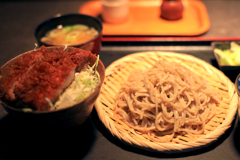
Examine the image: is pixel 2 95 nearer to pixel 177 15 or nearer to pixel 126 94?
pixel 126 94

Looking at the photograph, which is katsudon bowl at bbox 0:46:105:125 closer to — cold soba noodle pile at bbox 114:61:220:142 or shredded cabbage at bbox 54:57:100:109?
shredded cabbage at bbox 54:57:100:109

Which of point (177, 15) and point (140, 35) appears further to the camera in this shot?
point (177, 15)

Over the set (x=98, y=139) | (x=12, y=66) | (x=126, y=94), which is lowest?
(x=98, y=139)

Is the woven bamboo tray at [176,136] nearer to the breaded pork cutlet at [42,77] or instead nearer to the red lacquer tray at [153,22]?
the breaded pork cutlet at [42,77]

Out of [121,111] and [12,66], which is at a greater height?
[12,66]

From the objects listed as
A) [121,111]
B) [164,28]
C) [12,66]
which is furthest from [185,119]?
[164,28]

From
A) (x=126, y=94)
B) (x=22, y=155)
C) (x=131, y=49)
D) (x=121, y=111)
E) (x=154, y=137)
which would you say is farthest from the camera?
(x=131, y=49)

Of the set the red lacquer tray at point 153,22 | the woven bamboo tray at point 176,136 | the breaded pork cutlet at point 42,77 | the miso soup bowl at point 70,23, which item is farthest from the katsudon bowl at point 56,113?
the red lacquer tray at point 153,22
